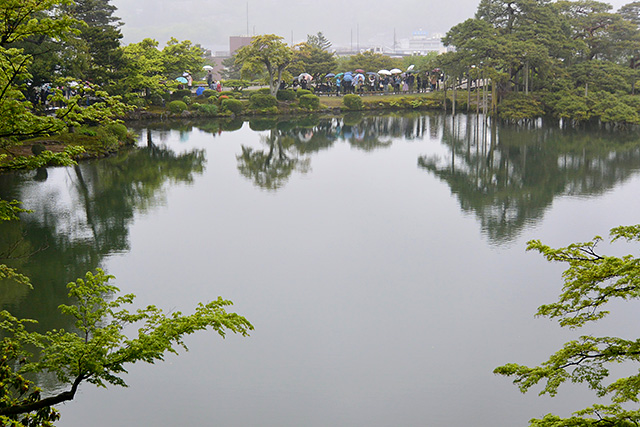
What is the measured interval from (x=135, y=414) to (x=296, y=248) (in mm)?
5554

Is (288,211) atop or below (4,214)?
below

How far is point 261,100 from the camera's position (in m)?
37.1

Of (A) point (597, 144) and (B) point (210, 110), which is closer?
(A) point (597, 144)

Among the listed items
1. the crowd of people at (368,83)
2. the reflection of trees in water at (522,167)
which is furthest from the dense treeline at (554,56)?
the crowd of people at (368,83)

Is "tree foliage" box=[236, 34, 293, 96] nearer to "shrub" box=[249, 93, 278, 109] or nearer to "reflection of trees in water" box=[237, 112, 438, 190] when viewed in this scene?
"shrub" box=[249, 93, 278, 109]

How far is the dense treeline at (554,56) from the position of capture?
2927 cm

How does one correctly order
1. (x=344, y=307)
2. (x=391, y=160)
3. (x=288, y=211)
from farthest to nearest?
(x=391, y=160) < (x=288, y=211) < (x=344, y=307)

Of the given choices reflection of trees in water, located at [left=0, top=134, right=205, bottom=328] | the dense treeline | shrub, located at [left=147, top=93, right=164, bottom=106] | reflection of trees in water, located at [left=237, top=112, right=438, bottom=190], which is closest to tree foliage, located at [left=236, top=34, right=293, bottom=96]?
reflection of trees in water, located at [left=237, top=112, right=438, bottom=190]

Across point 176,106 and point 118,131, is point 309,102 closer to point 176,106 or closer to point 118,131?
point 176,106

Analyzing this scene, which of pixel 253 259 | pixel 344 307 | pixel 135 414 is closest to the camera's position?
pixel 135 414

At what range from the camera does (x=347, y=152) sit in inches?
947

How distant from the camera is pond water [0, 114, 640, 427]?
690 cm

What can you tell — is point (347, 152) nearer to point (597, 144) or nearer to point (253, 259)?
point (597, 144)

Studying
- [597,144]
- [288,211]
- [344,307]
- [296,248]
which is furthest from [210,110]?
[344,307]
